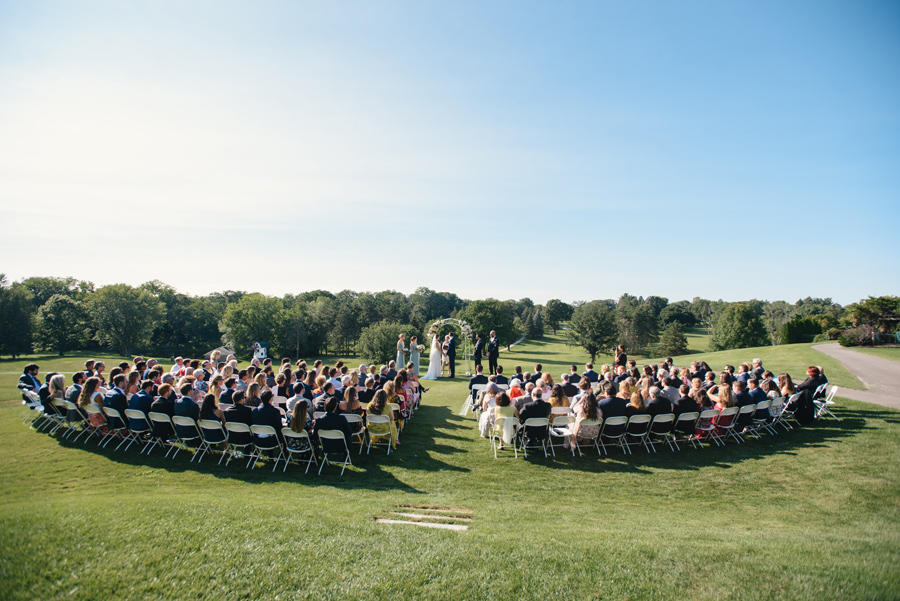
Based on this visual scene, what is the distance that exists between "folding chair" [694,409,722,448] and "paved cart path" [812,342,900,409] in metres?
6.37

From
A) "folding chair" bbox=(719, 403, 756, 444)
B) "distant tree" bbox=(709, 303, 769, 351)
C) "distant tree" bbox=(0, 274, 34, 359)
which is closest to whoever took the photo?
"folding chair" bbox=(719, 403, 756, 444)

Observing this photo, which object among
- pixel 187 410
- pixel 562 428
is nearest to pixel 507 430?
pixel 562 428

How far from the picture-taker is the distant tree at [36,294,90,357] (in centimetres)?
4731

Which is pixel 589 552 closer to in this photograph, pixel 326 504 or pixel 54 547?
pixel 326 504

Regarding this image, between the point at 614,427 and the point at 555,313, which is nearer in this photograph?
the point at 614,427

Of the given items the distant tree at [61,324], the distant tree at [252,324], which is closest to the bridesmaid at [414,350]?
the distant tree at [252,324]

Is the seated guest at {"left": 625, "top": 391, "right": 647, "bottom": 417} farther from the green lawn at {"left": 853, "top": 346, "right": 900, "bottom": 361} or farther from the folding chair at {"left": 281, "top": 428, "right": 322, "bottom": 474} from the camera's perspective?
the green lawn at {"left": 853, "top": 346, "right": 900, "bottom": 361}

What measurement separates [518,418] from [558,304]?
94.0 meters

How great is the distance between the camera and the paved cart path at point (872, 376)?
1122 cm

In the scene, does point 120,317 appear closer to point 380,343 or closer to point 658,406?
point 380,343

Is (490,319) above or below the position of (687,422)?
above

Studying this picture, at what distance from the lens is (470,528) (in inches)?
181

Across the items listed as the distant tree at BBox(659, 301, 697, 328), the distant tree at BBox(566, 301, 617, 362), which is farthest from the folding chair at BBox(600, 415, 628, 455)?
the distant tree at BBox(659, 301, 697, 328)

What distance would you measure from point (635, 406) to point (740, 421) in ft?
8.93
